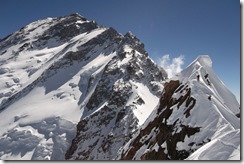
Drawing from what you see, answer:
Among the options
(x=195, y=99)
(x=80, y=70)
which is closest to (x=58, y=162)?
(x=195, y=99)

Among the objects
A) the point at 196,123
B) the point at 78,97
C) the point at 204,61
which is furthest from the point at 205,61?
the point at 78,97

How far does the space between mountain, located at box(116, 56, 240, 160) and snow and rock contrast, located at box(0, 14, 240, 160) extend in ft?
0.15

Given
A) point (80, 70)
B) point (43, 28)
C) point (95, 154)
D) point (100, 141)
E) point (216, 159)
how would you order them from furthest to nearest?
point (43, 28) → point (80, 70) → point (100, 141) → point (95, 154) → point (216, 159)

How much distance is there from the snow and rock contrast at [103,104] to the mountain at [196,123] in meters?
0.04

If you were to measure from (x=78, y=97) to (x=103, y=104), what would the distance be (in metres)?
14.1

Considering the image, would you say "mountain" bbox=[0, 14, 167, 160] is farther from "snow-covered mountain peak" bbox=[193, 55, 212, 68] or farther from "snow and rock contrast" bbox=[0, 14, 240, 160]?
"snow-covered mountain peak" bbox=[193, 55, 212, 68]

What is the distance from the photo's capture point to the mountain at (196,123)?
10484 mm

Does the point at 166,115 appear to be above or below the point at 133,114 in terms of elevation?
below

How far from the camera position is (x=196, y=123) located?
1524 cm

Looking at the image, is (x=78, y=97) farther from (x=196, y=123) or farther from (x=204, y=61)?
(x=196, y=123)

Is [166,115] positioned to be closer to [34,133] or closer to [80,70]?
[34,133]

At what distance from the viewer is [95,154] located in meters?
67.4

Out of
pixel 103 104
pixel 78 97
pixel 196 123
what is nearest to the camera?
pixel 196 123

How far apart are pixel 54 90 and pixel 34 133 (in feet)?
74.2
